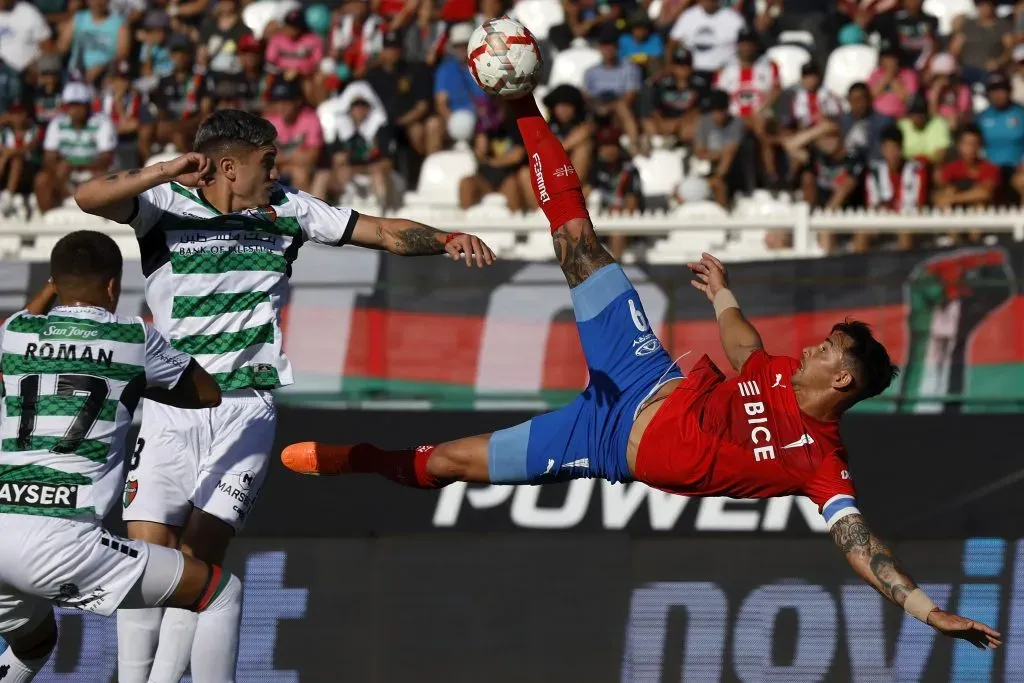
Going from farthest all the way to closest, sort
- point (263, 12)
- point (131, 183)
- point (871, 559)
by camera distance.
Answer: point (263, 12), point (871, 559), point (131, 183)

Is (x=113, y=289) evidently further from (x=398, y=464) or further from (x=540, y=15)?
(x=540, y=15)

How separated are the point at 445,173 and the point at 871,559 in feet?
28.1

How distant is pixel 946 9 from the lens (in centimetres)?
1597

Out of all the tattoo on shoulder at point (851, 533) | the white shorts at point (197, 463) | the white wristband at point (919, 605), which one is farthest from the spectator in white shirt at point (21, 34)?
the white wristband at point (919, 605)

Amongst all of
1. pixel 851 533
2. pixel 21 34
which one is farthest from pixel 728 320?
pixel 21 34

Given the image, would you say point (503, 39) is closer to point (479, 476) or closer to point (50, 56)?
point (479, 476)

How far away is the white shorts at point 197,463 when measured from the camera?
23.1ft

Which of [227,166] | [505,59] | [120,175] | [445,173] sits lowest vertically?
[120,175]

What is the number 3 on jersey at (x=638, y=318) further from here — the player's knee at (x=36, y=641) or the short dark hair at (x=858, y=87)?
the short dark hair at (x=858, y=87)

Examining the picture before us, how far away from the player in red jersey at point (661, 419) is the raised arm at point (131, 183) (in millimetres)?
1605

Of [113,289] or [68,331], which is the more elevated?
[113,289]

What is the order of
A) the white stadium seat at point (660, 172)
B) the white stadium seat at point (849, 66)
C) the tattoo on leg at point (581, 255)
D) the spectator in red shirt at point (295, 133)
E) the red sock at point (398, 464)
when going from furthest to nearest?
the white stadium seat at point (849, 66), the spectator in red shirt at point (295, 133), the white stadium seat at point (660, 172), the red sock at point (398, 464), the tattoo on leg at point (581, 255)

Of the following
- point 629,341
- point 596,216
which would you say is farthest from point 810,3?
point 629,341

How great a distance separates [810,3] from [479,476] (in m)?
9.90
